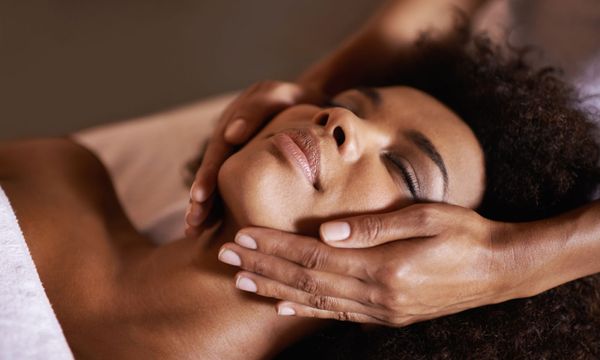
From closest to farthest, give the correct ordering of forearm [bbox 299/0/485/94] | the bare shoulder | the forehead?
the forehead → the bare shoulder → forearm [bbox 299/0/485/94]

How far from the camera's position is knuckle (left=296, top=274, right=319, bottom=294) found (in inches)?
39.1

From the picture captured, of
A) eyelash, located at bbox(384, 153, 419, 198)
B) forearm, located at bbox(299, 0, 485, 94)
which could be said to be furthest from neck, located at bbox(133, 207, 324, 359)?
forearm, located at bbox(299, 0, 485, 94)

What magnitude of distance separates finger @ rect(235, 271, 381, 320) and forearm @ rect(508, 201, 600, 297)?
28 cm

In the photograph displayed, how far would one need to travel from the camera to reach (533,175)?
124cm

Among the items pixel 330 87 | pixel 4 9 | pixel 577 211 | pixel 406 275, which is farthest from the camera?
pixel 4 9

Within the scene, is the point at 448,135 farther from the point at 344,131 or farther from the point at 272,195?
the point at 272,195

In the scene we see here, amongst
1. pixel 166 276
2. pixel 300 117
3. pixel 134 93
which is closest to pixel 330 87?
pixel 300 117

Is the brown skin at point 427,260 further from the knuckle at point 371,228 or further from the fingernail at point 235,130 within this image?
the fingernail at point 235,130

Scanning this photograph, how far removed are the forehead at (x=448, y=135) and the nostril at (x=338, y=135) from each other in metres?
0.11

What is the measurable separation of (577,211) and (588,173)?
0.13m

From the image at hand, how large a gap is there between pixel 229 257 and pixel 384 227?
0.85 feet

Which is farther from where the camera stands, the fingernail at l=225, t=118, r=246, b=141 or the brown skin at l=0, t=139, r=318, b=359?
the fingernail at l=225, t=118, r=246, b=141

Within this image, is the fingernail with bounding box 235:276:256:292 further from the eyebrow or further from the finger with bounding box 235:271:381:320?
the eyebrow

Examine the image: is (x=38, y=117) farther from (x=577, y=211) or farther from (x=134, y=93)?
(x=577, y=211)
